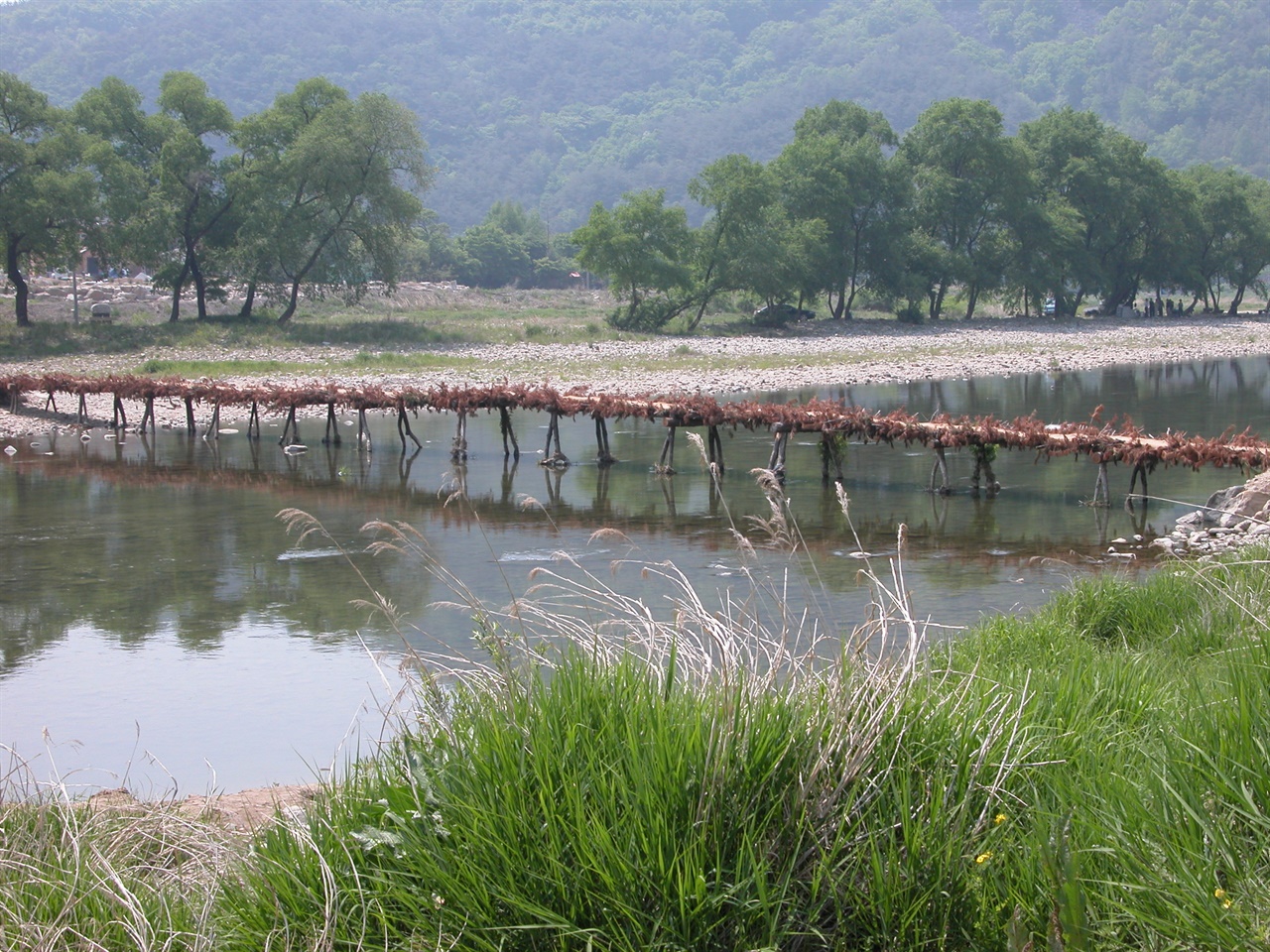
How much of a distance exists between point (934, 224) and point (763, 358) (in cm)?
2479

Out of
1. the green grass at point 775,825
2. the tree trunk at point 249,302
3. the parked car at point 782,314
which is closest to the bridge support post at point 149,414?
the tree trunk at point 249,302

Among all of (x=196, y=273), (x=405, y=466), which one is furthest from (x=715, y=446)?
(x=196, y=273)

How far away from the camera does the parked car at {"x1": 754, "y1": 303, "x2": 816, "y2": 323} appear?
6019cm

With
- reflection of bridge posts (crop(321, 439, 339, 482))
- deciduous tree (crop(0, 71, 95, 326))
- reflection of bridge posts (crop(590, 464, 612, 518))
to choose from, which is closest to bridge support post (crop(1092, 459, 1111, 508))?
reflection of bridge posts (crop(590, 464, 612, 518))

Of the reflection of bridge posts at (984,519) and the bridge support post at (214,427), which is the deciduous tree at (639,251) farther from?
the reflection of bridge posts at (984,519)

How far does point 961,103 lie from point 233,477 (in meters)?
55.5

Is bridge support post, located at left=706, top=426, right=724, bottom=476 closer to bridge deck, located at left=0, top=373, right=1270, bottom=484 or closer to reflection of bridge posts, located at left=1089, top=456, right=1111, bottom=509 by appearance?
bridge deck, located at left=0, top=373, right=1270, bottom=484

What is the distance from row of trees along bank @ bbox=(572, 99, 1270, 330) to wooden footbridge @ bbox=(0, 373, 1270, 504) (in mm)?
31199

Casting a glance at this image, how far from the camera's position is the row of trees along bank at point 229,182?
152 feet

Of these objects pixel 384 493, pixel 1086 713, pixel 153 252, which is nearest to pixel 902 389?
pixel 384 493

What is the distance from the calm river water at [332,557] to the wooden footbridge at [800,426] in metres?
0.58

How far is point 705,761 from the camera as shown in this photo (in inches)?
136

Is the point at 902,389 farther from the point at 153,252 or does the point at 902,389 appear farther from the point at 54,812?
the point at 54,812

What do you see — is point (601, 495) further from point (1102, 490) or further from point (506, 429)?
point (1102, 490)
